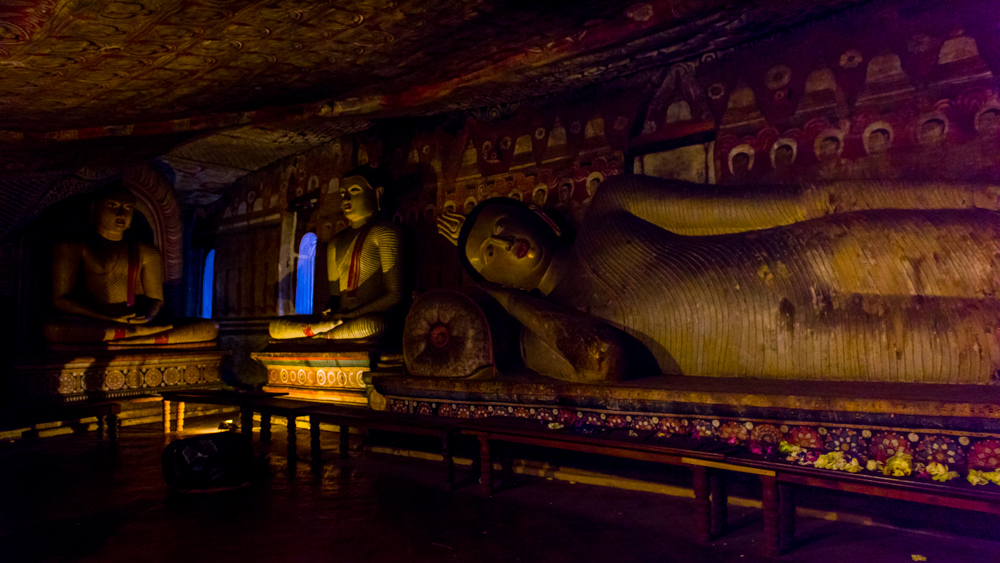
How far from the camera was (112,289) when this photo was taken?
6758mm

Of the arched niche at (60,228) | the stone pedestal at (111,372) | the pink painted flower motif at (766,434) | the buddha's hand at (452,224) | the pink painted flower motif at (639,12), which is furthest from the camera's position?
the arched niche at (60,228)

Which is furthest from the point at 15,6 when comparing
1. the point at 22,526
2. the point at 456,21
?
the point at 22,526

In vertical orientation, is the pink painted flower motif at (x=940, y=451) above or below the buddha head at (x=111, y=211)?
below

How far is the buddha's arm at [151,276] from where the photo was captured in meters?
7.06

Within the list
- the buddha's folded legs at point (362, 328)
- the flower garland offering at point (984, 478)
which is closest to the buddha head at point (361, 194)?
the buddha's folded legs at point (362, 328)

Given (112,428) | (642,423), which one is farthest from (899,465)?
(112,428)

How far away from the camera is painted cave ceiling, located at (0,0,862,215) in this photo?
323cm

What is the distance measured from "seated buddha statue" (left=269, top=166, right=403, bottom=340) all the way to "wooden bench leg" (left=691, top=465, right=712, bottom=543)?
3.48m

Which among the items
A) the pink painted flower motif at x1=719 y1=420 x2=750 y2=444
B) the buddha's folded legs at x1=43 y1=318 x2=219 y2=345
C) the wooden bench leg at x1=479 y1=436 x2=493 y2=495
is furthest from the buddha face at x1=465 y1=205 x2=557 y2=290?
the buddha's folded legs at x1=43 y1=318 x2=219 y2=345

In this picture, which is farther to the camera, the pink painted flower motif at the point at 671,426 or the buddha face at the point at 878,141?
the buddha face at the point at 878,141

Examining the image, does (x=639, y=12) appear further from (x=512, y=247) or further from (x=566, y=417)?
(x=566, y=417)

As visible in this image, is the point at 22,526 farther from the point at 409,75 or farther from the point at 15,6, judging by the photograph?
the point at 409,75

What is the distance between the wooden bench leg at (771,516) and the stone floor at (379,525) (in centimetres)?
6

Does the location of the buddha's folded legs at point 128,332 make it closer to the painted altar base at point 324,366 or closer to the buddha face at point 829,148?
the painted altar base at point 324,366
